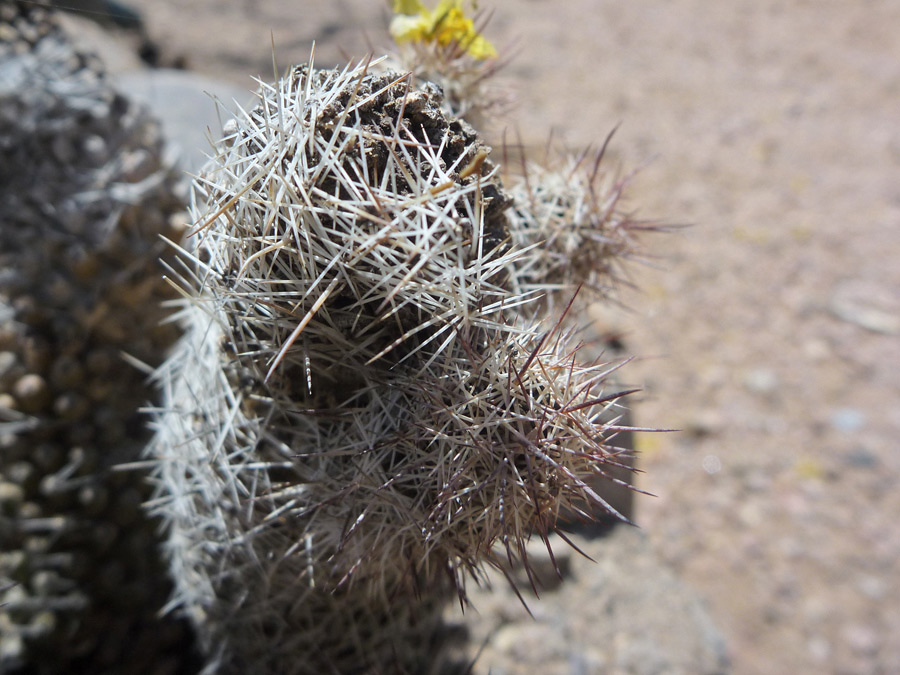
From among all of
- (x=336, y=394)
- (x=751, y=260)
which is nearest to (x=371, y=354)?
(x=336, y=394)

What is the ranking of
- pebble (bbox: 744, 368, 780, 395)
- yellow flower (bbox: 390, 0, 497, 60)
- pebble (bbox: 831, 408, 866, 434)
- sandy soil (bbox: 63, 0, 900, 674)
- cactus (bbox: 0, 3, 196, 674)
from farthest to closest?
1. pebble (bbox: 744, 368, 780, 395)
2. pebble (bbox: 831, 408, 866, 434)
3. sandy soil (bbox: 63, 0, 900, 674)
4. cactus (bbox: 0, 3, 196, 674)
5. yellow flower (bbox: 390, 0, 497, 60)

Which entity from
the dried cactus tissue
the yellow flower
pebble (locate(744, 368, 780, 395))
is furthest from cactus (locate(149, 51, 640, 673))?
pebble (locate(744, 368, 780, 395))

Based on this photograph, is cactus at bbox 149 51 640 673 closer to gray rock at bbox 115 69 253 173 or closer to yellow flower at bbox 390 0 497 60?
yellow flower at bbox 390 0 497 60

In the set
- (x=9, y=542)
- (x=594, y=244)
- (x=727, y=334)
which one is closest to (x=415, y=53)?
(x=594, y=244)

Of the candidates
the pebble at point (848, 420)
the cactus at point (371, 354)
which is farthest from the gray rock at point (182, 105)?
the pebble at point (848, 420)

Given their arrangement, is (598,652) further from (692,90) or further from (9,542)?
(692,90)

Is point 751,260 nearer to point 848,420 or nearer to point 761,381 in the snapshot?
point 761,381
